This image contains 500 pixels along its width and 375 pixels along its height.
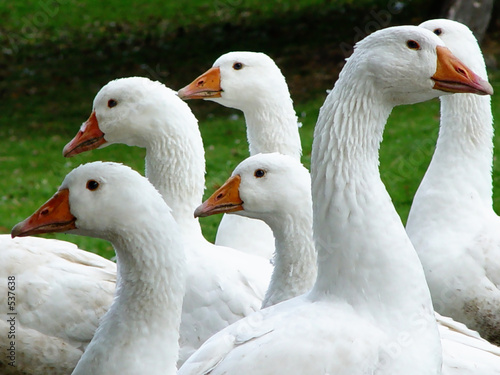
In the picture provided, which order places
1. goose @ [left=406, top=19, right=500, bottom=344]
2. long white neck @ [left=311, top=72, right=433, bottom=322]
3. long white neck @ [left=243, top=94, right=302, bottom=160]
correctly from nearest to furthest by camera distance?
long white neck @ [left=311, top=72, right=433, bottom=322] → goose @ [left=406, top=19, right=500, bottom=344] → long white neck @ [left=243, top=94, right=302, bottom=160]

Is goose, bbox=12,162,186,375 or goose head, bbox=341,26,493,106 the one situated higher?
goose head, bbox=341,26,493,106

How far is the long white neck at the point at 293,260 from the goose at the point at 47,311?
1.24 meters

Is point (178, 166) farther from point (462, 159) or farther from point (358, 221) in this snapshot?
point (358, 221)

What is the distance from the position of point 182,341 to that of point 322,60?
451 inches

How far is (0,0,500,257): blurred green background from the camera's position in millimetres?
11508

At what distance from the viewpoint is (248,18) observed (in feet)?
62.0

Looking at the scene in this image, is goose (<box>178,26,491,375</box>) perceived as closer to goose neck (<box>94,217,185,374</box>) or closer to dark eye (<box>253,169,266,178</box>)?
goose neck (<box>94,217,185,374</box>)

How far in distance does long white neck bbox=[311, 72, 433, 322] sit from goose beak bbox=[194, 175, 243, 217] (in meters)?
1.09

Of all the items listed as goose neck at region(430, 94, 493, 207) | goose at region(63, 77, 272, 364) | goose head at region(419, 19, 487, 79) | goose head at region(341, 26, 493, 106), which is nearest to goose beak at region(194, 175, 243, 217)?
goose at region(63, 77, 272, 364)

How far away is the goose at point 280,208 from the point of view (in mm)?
4770

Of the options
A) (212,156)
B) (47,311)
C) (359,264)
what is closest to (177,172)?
(47,311)

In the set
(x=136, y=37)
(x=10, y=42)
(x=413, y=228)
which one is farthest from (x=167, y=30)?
(x=413, y=228)

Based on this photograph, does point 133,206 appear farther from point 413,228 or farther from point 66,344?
point 413,228

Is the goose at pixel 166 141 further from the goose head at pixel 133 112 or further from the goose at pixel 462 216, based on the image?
the goose at pixel 462 216
